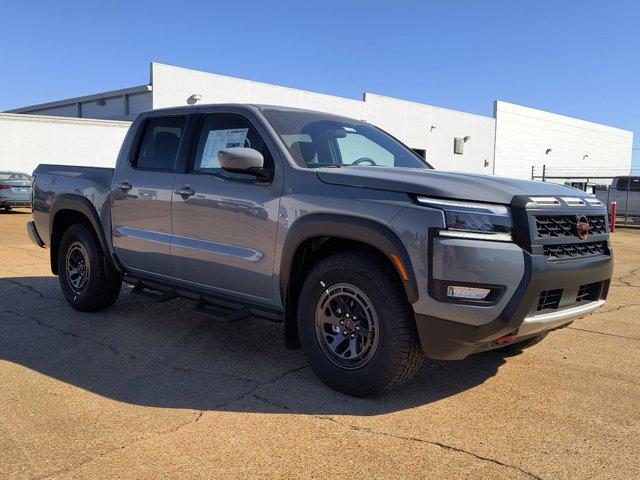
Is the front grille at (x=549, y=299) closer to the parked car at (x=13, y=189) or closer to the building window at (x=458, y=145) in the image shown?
the parked car at (x=13, y=189)

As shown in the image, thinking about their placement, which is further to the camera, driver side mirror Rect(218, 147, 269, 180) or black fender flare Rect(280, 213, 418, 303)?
driver side mirror Rect(218, 147, 269, 180)

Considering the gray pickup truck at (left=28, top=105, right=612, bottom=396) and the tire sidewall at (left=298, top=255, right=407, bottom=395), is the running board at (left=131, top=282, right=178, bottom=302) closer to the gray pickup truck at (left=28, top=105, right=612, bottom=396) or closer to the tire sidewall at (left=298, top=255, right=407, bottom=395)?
the gray pickup truck at (left=28, top=105, right=612, bottom=396)

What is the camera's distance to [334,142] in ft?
16.0

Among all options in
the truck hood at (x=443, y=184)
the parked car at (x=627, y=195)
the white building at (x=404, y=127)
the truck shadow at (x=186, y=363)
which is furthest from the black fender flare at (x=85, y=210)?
the parked car at (x=627, y=195)

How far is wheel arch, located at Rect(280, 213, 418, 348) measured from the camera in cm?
351

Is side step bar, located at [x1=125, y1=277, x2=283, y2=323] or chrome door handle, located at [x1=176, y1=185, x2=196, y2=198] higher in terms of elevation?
chrome door handle, located at [x1=176, y1=185, x2=196, y2=198]

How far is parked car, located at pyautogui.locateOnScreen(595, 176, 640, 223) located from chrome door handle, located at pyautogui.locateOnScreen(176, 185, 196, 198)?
20763 millimetres

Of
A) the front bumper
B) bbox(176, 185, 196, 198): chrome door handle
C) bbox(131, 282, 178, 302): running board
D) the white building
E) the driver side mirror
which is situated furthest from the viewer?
the white building

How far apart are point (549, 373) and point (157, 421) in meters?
2.82

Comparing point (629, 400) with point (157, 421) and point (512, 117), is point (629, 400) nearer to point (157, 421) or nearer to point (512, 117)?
point (157, 421)

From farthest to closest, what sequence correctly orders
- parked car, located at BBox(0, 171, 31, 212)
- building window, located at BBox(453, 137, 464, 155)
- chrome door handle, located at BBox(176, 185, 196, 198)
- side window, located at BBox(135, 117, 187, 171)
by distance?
building window, located at BBox(453, 137, 464, 155) < parked car, located at BBox(0, 171, 31, 212) < side window, located at BBox(135, 117, 187, 171) < chrome door handle, located at BBox(176, 185, 196, 198)

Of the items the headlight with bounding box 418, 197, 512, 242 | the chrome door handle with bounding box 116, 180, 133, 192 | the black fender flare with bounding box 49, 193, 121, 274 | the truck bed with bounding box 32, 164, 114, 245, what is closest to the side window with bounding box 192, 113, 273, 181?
the chrome door handle with bounding box 116, 180, 133, 192

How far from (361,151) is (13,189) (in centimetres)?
1779

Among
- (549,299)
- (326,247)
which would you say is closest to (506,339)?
(549,299)
